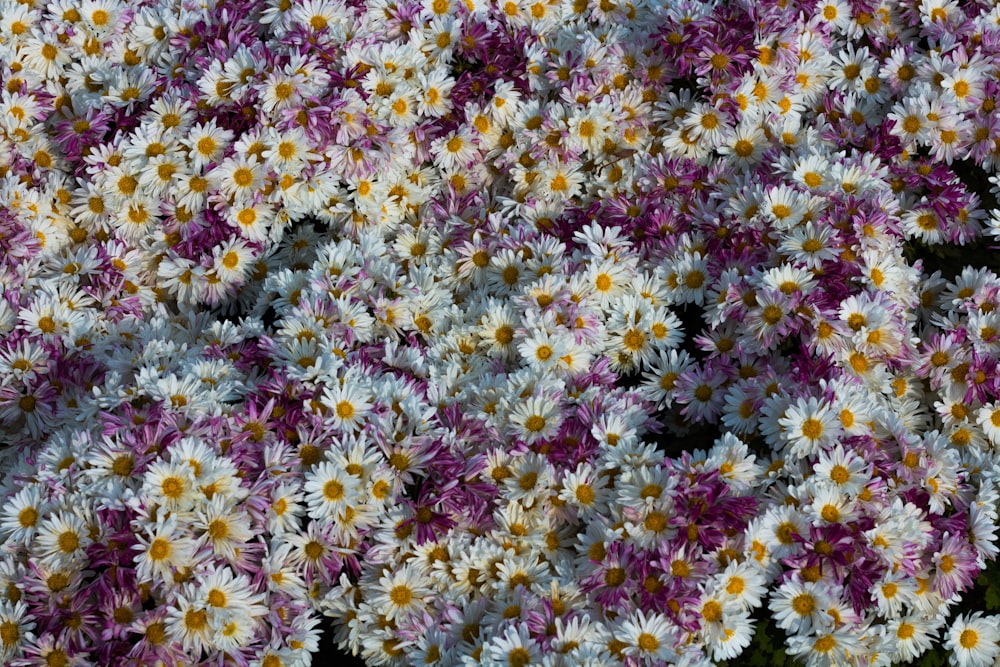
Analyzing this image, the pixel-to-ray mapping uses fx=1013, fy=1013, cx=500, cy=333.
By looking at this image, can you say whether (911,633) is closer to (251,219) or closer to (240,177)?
(251,219)

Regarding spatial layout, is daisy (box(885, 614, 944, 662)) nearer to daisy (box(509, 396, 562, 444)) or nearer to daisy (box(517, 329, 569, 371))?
daisy (box(509, 396, 562, 444))

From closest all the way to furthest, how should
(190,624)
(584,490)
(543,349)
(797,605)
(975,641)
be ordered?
(190,624) < (797,605) < (975,641) < (584,490) < (543,349)

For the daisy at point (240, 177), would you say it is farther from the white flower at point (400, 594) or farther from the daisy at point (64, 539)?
the white flower at point (400, 594)

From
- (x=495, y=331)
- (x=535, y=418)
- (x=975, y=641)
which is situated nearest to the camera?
(x=975, y=641)

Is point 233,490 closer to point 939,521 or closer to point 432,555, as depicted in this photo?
point 432,555

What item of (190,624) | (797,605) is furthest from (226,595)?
(797,605)

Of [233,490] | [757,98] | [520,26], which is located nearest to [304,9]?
[520,26]
